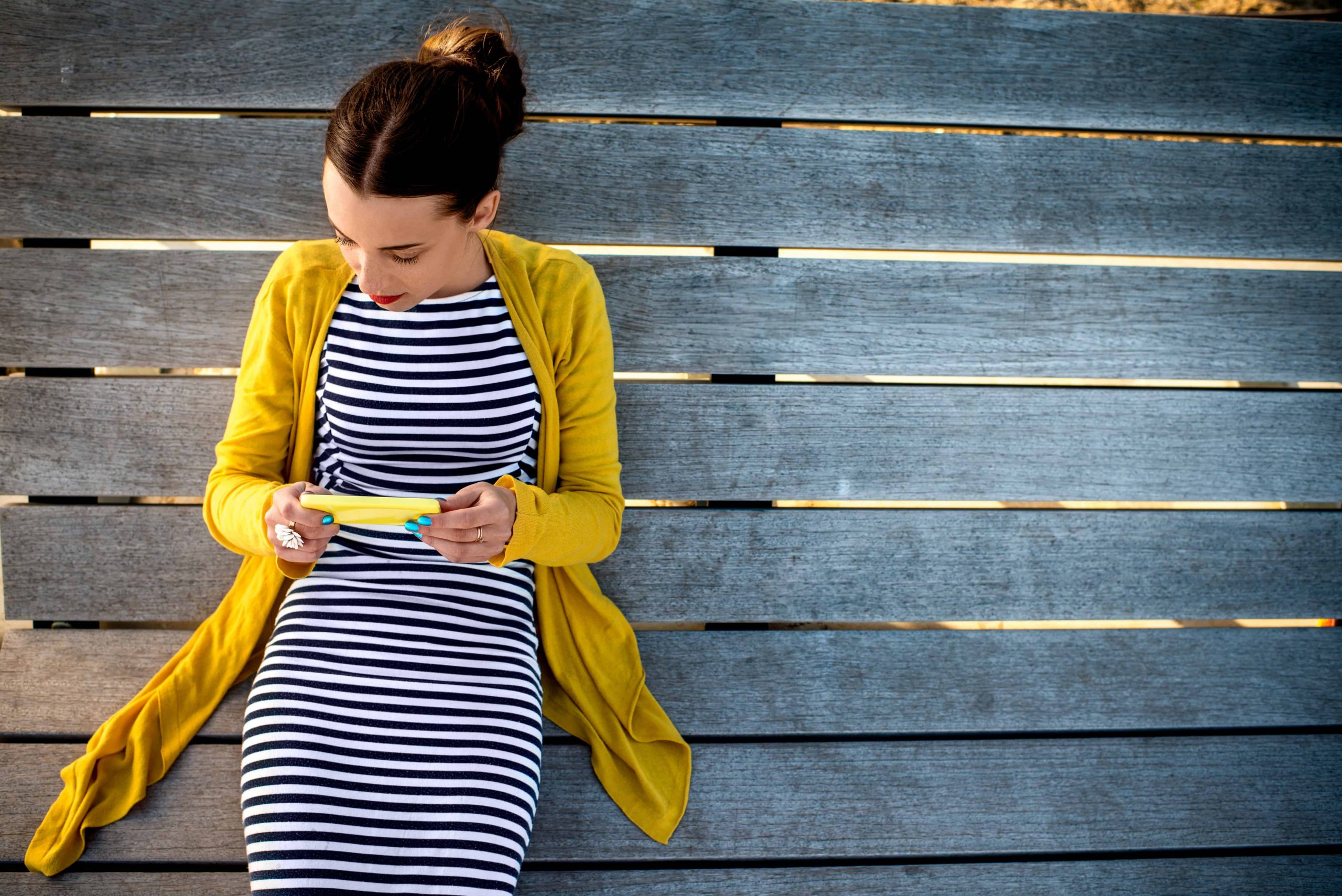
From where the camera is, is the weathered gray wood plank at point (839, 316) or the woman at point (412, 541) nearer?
the woman at point (412, 541)

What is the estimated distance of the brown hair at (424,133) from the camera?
0.99m

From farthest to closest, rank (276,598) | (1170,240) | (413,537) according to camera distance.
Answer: (1170,240), (276,598), (413,537)

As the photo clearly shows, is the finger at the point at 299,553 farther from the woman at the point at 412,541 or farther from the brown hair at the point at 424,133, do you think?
the brown hair at the point at 424,133

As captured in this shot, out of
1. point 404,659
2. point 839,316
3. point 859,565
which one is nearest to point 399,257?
point 404,659

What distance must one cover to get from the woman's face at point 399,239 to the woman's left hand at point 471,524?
0.96 feet

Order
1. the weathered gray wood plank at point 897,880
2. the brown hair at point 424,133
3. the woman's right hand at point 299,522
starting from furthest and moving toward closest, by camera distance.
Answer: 1. the weathered gray wood plank at point 897,880
2. the woman's right hand at point 299,522
3. the brown hair at point 424,133

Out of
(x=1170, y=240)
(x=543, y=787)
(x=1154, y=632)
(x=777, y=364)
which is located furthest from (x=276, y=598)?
Answer: (x=1170, y=240)

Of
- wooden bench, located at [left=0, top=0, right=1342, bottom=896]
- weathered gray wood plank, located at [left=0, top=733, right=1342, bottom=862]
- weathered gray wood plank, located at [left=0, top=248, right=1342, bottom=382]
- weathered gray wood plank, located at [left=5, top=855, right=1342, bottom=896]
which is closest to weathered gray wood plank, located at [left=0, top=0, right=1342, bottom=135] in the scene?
wooden bench, located at [left=0, top=0, right=1342, bottom=896]

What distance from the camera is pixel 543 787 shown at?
4.70ft

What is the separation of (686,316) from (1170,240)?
1.00 metres

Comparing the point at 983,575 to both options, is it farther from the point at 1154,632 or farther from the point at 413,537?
the point at 413,537

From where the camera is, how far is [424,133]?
0.99m

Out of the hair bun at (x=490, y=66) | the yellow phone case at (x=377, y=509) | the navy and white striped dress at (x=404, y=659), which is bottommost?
the navy and white striped dress at (x=404, y=659)

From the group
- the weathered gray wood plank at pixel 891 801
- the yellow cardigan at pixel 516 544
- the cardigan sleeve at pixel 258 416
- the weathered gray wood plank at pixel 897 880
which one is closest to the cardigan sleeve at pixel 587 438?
the yellow cardigan at pixel 516 544
